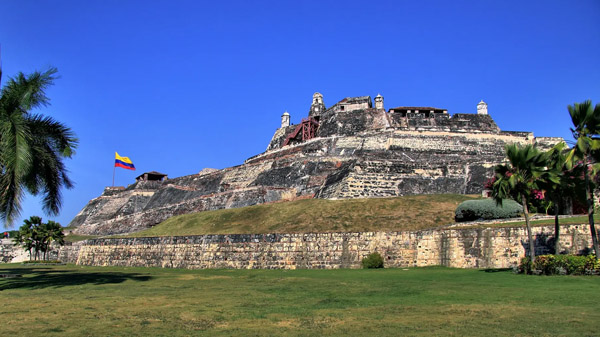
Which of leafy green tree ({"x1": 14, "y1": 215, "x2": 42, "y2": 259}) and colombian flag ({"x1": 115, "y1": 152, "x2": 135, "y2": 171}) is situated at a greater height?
colombian flag ({"x1": 115, "y1": 152, "x2": 135, "y2": 171})

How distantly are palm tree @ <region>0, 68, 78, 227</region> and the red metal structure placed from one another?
1761 inches

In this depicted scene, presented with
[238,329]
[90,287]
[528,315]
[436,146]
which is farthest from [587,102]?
[436,146]

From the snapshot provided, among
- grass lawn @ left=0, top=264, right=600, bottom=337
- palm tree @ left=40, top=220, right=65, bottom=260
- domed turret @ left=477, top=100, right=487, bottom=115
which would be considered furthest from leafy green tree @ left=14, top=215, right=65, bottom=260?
domed turret @ left=477, top=100, right=487, bottom=115

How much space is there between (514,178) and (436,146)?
31.2 metres

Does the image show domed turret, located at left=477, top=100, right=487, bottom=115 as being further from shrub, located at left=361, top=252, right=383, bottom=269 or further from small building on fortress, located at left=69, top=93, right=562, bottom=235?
shrub, located at left=361, top=252, right=383, bottom=269

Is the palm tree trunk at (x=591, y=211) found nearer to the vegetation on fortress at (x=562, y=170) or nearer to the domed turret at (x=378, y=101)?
the vegetation on fortress at (x=562, y=170)

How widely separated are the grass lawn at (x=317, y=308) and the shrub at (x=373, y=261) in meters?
5.25

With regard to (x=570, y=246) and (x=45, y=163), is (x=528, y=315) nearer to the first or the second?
(x=570, y=246)

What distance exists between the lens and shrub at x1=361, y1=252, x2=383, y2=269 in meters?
22.7

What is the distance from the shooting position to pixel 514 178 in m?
19.0

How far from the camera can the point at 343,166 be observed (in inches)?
1690

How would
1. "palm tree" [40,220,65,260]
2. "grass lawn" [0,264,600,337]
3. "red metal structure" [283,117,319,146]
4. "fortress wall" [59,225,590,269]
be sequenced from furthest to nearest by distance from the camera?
1. "red metal structure" [283,117,319,146]
2. "palm tree" [40,220,65,260]
3. "fortress wall" [59,225,590,269]
4. "grass lawn" [0,264,600,337]

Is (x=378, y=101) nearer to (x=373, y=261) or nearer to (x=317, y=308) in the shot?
(x=373, y=261)

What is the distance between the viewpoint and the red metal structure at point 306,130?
61906 mm
